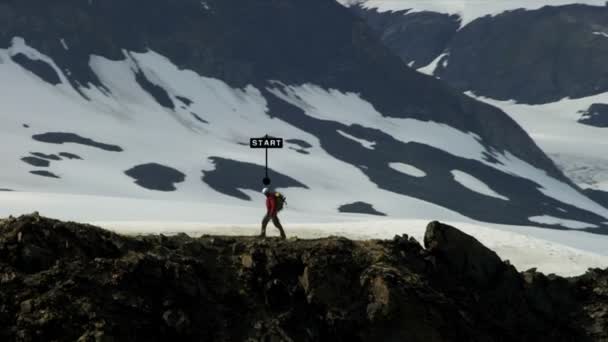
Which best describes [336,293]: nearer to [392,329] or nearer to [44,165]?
[392,329]

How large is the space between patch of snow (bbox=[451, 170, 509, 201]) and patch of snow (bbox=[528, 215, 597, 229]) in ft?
25.9

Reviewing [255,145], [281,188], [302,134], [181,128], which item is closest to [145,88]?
[181,128]

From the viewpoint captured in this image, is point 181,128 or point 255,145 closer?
point 255,145

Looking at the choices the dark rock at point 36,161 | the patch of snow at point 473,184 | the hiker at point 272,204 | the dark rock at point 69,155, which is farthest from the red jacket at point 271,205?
the patch of snow at point 473,184

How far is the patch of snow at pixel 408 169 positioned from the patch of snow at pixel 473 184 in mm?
7560

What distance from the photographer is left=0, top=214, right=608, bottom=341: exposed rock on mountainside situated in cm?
1964

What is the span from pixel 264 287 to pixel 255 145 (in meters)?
5.79

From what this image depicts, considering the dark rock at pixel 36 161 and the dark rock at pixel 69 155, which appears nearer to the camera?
the dark rock at pixel 36 161

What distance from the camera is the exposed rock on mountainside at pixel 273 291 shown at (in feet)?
64.4

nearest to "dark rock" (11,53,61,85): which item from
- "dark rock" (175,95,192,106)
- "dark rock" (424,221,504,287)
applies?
"dark rock" (175,95,192,106)

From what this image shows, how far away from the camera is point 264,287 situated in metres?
22.1

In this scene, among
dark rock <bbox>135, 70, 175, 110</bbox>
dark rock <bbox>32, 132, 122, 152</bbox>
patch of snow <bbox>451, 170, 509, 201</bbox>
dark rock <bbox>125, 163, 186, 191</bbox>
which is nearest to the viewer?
dark rock <bbox>125, 163, 186, 191</bbox>

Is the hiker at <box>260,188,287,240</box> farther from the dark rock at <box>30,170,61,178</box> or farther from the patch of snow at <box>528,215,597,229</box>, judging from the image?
the patch of snow at <box>528,215,597,229</box>

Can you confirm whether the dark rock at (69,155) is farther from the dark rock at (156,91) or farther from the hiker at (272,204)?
the hiker at (272,204)
